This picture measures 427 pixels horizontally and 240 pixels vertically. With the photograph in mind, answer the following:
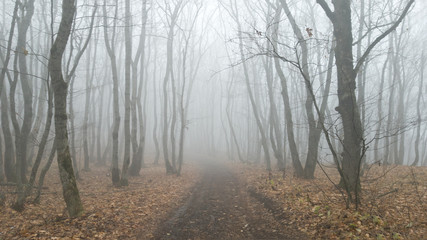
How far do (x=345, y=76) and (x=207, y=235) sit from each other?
5.02 metres

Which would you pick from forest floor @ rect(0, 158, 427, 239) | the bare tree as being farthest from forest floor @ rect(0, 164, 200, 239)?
the bare tree

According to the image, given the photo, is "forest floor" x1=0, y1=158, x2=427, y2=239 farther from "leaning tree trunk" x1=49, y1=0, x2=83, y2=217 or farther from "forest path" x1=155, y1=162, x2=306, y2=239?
"leaning tree trunk" x1=49, y1=0, x2=83, y2=217

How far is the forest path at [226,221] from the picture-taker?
5328 mm

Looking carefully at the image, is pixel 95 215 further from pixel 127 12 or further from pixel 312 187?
pixel 127 12

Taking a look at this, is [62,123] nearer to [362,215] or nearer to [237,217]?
[237,217]

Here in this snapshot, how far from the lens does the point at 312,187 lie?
8297mm

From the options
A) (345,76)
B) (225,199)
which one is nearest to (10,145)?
(225,199)

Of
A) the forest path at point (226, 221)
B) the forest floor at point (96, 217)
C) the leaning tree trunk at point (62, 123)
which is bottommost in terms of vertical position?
the forest path at point (226, 221)

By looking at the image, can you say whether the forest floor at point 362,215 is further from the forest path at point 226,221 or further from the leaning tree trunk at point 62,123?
the leaning tree trunk at point 62,123

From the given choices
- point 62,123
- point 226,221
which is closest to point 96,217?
point 62,123

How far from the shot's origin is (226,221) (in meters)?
6.20

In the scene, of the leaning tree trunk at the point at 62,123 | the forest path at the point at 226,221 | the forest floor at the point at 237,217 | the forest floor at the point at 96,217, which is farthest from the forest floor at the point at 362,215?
the leaning tree trunk at the point at 62,123

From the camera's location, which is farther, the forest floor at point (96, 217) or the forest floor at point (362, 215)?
the forest floor at point (96, 217)

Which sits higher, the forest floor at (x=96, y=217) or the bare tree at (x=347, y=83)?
the bare tree at (x=347, y=83)
